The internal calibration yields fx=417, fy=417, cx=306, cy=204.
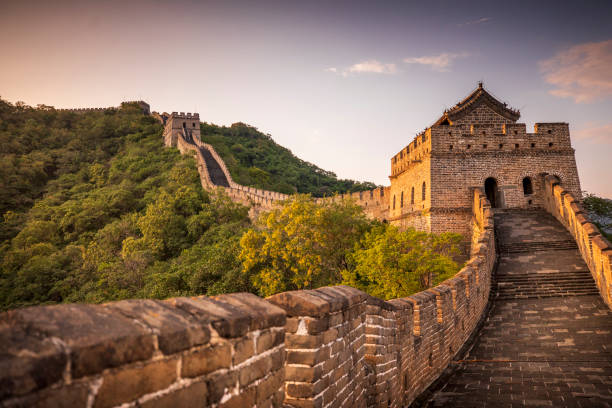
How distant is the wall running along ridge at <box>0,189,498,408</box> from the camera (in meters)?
1.45

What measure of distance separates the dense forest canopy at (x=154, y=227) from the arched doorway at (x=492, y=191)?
12.9ft

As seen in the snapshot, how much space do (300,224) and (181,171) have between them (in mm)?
30310

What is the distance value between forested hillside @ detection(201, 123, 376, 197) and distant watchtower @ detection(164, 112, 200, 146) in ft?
15.9

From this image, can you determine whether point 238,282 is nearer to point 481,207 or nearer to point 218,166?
point 481,207

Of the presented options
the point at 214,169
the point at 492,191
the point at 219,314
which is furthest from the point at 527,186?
the point at 214,169

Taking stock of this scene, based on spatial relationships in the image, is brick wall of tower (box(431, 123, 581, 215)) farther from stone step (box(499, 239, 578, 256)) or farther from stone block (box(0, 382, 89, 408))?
stone block (box(0, 382, 89, 408))

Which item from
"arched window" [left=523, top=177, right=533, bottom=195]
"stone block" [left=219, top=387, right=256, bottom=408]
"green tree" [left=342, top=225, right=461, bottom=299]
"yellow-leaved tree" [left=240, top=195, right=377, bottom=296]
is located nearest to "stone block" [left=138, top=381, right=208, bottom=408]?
"stone block" [left=219, top=387, right=256, bottom=408]

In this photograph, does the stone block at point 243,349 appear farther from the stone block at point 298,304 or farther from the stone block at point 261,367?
the stone block at point 298,304

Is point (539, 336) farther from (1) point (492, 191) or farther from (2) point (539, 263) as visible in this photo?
(1) point (492, 191)

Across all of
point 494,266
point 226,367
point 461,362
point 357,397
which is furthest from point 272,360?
point 494,266

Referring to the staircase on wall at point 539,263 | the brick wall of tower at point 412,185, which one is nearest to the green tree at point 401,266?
the staircase on wall at point 539,263

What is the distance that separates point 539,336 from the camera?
997 centimetres

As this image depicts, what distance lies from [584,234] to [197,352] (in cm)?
1487

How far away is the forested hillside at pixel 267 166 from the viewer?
189 ft
